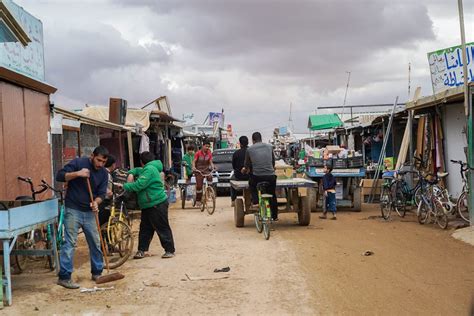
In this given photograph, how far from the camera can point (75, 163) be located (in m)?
7.16

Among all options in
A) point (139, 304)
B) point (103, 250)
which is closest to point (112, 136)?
point (103, 250)

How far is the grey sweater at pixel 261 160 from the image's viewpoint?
36.8 ft

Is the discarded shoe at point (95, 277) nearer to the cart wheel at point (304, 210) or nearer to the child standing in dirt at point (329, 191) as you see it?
the cart wheel at point (304, 210)

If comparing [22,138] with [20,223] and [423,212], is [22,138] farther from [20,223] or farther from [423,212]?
[423,212]

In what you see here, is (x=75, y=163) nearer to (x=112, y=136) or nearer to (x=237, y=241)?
(x=237, y=241)

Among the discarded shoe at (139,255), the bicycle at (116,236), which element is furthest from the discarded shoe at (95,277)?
the discarded shoe at (139,255)

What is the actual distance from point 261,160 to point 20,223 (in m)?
5.83

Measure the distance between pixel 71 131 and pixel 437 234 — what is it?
8.31m

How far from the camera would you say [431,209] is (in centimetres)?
1205

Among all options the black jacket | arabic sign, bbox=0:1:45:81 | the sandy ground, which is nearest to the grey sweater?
the sandy ground

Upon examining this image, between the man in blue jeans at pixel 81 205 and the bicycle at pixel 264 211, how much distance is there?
12.9 feet

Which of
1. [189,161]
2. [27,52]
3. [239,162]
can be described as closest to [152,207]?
[27,52]

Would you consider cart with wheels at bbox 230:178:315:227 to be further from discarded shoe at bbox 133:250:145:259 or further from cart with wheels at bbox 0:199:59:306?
cart with wheels at bbox 0:199:59:306

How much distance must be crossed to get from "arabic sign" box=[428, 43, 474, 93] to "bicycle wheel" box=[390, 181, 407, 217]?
262 cm
